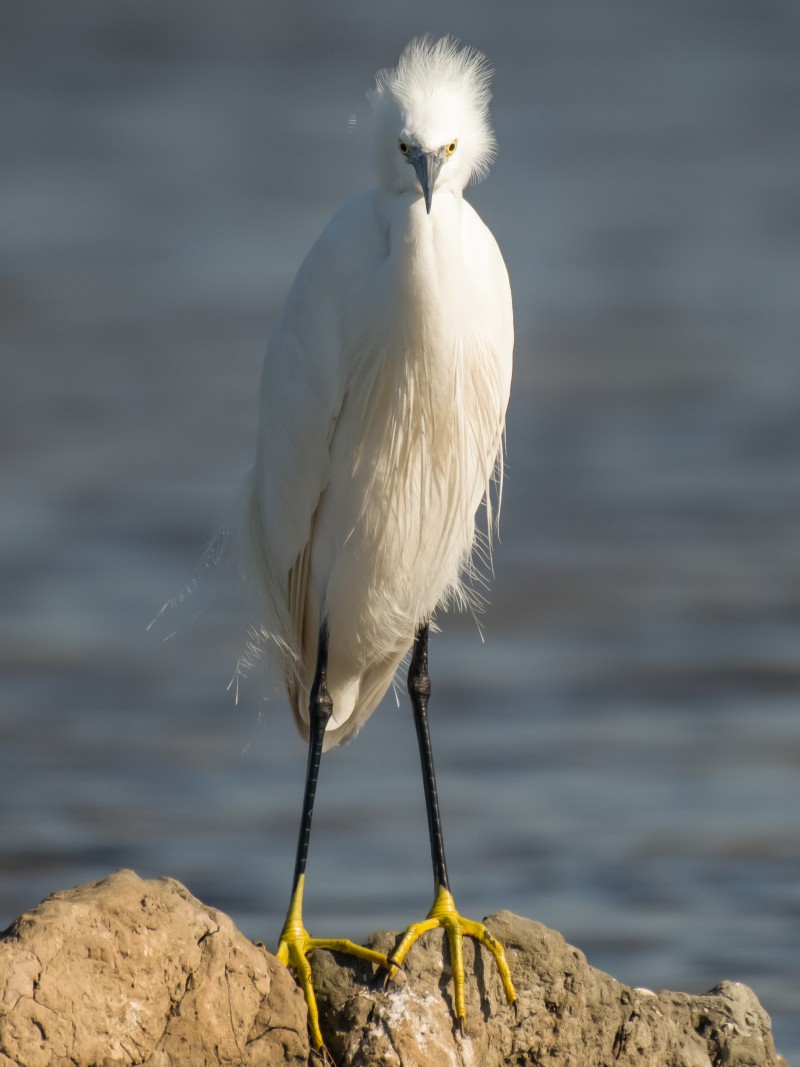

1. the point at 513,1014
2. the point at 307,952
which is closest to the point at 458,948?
the point at 513,1014

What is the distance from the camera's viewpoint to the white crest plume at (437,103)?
4.82 metres

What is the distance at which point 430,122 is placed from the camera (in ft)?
15.7

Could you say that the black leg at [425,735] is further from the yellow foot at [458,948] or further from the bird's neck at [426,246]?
the bird's neck at [426,246]

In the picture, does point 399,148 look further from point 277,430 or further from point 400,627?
point 400,627

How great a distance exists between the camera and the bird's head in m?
4.78

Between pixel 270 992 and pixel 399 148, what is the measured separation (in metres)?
2.40

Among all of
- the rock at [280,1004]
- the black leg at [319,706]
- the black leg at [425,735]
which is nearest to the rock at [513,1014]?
the rock at [280,1004]

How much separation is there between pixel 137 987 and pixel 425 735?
6.60 feet

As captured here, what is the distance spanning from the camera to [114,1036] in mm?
3896

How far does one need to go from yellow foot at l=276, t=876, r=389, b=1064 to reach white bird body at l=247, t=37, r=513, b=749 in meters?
1.15

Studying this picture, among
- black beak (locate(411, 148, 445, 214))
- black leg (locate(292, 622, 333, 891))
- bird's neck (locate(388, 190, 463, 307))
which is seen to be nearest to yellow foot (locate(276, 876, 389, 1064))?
black leg (locate(292, 622, 333, 891))

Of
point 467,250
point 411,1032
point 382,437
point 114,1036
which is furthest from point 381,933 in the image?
point 467,250

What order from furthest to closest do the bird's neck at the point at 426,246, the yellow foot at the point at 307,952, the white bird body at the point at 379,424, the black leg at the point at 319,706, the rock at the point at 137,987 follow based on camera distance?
the black leg at the point at 319,706 < the white bird body at the point at 379,424 < the bird's neck at the point at 426,246 < the yellow foot at the point at 307,952 < the rock at the point at 137,987

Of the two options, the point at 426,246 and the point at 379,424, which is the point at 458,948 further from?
the point at 426,246
